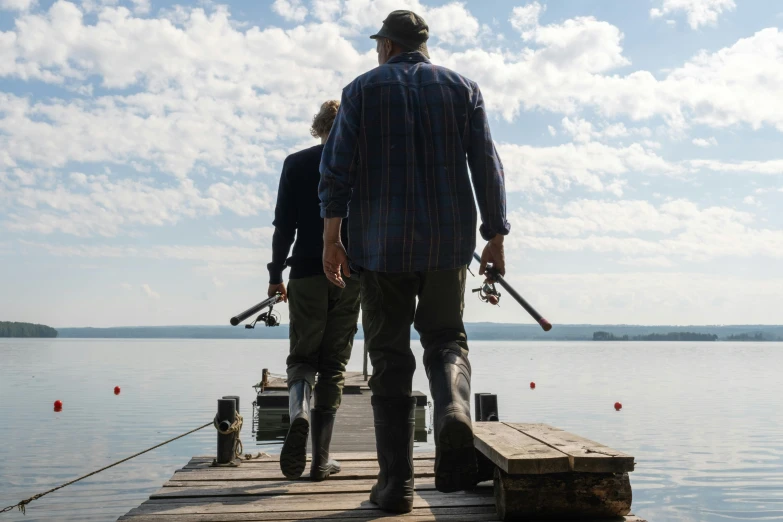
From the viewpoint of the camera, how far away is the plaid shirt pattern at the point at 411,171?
3816mm

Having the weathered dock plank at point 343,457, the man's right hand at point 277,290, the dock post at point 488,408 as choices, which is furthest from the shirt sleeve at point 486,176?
the dock post at point 488,408

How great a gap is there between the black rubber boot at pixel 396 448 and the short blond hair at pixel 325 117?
2.10 meters

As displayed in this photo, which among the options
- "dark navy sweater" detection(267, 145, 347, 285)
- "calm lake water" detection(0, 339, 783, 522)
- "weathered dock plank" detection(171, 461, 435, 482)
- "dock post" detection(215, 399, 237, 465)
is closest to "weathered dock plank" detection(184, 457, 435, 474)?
"weathered dock plank" detection(171, 461, 435, 482)

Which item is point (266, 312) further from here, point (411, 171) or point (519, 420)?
point (519, 420)

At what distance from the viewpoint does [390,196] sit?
3.84m

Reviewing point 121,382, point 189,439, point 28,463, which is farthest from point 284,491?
point 121,382

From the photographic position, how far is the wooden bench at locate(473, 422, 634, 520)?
3.78 meters

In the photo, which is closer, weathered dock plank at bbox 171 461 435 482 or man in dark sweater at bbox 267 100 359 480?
man in dark sweater at bbox 267 100 359 480

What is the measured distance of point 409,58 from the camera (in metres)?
4.10

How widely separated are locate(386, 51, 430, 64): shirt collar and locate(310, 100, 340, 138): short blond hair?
119 cm

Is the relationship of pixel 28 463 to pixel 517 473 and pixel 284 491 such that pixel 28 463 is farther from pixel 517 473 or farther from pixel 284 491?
pixel 517 473

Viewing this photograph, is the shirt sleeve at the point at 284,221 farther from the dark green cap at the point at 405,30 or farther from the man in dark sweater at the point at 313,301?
the dark green cap at the point at 405,30

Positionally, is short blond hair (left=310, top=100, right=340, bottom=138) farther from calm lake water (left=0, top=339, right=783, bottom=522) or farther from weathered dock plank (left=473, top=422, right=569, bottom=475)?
calm lake water (left=0, top=339, right=783, bottom=522)

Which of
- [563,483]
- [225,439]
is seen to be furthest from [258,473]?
[563,483]
